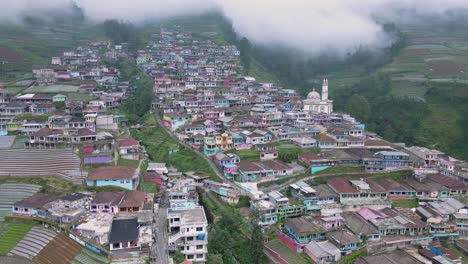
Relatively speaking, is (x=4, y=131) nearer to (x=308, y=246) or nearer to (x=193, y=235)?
(x=193, y=235)

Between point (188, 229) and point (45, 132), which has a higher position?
point (45, 132)

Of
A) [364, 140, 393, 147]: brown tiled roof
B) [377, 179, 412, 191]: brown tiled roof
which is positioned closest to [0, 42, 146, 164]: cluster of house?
[377, 179, 412, 191]: brown tiled roof

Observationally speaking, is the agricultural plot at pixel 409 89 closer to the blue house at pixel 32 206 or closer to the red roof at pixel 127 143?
the red roof at pixel 127 143

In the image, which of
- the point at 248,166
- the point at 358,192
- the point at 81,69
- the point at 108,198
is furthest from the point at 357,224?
the point at 81,69

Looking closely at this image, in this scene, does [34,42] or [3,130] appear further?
[34,42]

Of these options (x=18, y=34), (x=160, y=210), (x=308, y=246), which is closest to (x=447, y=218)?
(x=308, y=246)

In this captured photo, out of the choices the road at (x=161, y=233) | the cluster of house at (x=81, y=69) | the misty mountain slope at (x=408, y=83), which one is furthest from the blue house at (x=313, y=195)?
the cluster of house at (x=81, y=69)

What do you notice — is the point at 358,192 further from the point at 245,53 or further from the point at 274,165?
the point at 245,53
